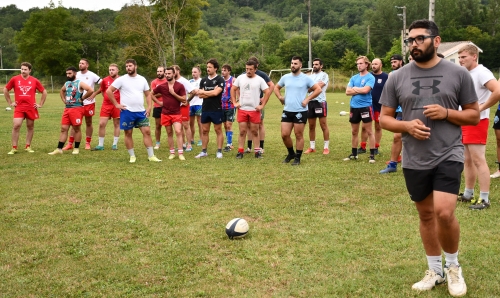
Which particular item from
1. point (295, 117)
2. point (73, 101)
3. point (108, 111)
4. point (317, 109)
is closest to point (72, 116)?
point (73, 101)

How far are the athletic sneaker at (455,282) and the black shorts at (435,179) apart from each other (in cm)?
64

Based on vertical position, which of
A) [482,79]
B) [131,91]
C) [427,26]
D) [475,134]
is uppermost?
[427,26]

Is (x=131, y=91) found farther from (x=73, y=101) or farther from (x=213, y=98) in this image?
(x=73, y=101)

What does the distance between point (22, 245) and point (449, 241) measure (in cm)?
432

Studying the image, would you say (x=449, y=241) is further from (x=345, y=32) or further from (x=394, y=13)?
(x=394, y=13)

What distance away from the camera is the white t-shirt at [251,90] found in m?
11.1

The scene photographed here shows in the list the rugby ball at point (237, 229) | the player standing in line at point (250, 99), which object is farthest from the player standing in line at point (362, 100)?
the rugby ball at point (237, 229)

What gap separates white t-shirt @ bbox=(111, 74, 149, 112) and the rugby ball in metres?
5.68

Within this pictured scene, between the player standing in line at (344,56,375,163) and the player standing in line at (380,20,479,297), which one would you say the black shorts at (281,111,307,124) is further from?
the player standing in line at (380,20,479,297)

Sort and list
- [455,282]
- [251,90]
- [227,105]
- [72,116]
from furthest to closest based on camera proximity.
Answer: [227,105]
[72,116]
[251,90]
[455,282]

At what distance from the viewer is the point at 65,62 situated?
7156 cm

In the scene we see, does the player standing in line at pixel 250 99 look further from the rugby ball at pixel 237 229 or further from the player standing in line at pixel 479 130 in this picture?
the rugby ball at pixel 237 229

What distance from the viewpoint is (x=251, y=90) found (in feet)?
36.5

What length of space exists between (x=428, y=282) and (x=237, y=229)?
6.99ft
